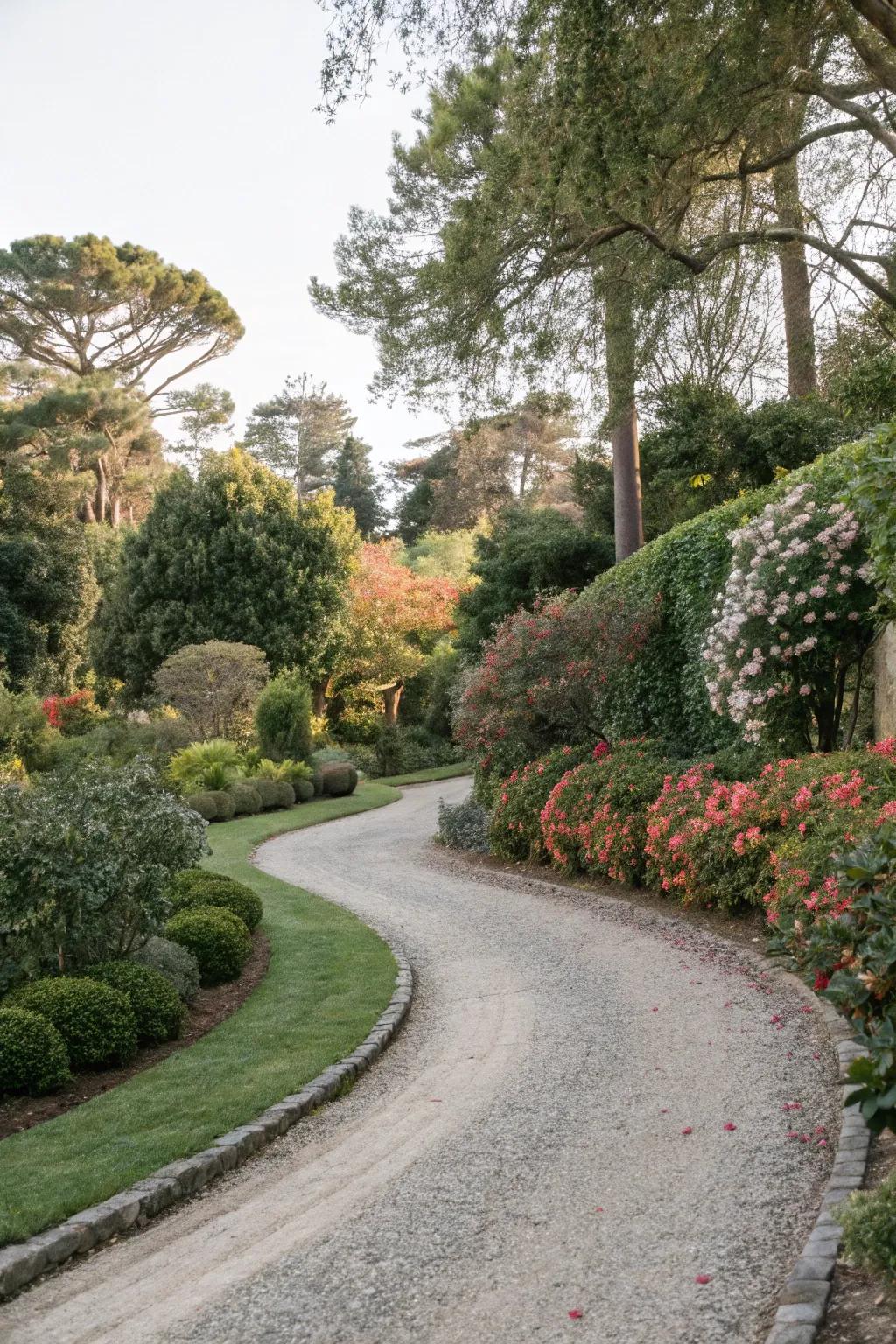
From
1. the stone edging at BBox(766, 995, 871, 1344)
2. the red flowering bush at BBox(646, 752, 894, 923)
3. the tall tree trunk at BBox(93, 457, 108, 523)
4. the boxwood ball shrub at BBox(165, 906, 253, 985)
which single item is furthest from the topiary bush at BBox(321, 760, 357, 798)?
the stone edging at BBox(766, 995, 871, 1344)

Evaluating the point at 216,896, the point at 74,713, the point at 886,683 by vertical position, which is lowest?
the point at 216,896

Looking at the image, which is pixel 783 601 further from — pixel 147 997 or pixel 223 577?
pixel 223 577

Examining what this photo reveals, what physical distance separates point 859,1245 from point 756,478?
14.6 meters

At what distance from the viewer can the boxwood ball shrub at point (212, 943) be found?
25.8 ft

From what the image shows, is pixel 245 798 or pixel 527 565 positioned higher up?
pixel 527 565

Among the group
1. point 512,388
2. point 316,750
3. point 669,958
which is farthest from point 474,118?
point 316,750

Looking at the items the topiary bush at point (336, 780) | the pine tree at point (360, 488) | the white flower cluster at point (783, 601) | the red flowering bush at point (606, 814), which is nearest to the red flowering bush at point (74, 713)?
the topiary bush at point (336, 780)

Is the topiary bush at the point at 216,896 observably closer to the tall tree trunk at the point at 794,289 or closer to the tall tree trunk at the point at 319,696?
the tall tree trunk at the point at 794,289

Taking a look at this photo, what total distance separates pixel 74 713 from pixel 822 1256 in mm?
24288

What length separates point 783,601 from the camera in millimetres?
9820

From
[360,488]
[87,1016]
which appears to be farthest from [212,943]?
[360,488]

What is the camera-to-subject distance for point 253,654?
2417 cm

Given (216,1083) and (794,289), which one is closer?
(216,1083)

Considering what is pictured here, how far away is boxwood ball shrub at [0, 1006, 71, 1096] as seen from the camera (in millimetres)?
5488
